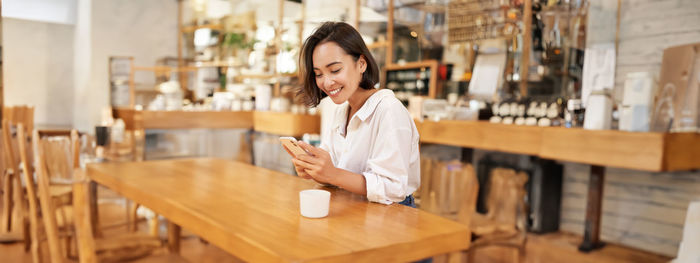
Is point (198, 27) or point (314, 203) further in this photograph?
point (198, 27)

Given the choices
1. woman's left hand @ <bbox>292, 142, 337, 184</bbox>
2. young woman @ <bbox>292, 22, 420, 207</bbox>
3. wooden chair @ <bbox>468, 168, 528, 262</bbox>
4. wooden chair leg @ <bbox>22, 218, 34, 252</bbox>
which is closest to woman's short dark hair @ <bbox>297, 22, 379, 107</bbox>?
young woman @ <bbox>292, 22, 420, 207</bbox>

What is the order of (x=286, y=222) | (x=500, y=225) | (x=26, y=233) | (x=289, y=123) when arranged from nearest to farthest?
(x=286, y=222)
(x=500, y=225)
(x=26, y=233)
(x=289, y=123)

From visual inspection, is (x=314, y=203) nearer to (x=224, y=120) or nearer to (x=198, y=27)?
(x=224, y=120)

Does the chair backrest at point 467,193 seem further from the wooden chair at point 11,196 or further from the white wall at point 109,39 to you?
the white wall at point 109,39

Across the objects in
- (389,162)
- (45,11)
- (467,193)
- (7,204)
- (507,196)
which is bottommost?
(7,204)

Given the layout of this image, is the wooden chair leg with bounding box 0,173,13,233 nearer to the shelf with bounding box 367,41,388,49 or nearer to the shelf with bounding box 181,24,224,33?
the shelf with bounding box 367,41,388,49

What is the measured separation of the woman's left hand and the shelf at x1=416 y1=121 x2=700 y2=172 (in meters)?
2.09

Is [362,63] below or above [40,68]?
below

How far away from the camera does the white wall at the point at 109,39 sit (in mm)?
8188

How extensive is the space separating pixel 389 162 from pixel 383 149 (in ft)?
0.14

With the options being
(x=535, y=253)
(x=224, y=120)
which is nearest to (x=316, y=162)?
(x=535, y=253)

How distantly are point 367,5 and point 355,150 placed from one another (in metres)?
4.02

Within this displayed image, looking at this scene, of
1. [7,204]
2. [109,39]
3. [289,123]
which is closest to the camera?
[7,204]

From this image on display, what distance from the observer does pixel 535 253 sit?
343cm
